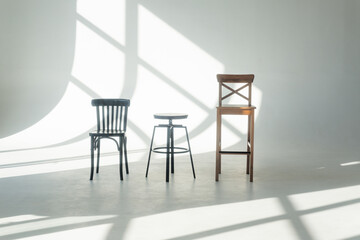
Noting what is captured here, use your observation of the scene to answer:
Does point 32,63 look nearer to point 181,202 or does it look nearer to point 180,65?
A: point 180,65

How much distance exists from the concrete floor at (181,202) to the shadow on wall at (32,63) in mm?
2015

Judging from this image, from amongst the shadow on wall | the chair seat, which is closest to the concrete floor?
the chair seat

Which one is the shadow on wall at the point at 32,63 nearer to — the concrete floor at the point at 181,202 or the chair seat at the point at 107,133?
the concrete floor at the point at 181,202

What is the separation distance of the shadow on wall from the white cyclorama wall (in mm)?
17

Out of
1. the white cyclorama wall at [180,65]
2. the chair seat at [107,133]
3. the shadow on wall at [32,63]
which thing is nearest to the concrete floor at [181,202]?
the chair seat at [107,133]

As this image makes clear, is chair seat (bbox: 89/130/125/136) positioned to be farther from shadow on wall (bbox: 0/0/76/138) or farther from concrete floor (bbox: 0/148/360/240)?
shadow on wall (bbox: 0/0/76/138)

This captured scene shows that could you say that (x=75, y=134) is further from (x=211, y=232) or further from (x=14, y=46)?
(x=211, y=232)

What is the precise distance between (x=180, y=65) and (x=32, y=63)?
102 inches

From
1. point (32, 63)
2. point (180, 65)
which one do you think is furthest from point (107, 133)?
point (32, 63)

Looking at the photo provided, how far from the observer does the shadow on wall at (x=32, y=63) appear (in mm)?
7879

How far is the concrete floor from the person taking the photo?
3.29 metres

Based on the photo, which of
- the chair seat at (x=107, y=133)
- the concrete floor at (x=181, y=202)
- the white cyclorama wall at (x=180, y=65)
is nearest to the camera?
the concrete floor at (x=181, y=202)

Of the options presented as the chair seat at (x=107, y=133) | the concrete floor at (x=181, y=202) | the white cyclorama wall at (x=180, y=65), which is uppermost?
the white cyclorama wall at (x=180, y=65)

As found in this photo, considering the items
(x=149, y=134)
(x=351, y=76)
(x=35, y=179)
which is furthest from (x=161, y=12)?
(x=35, y=179)
